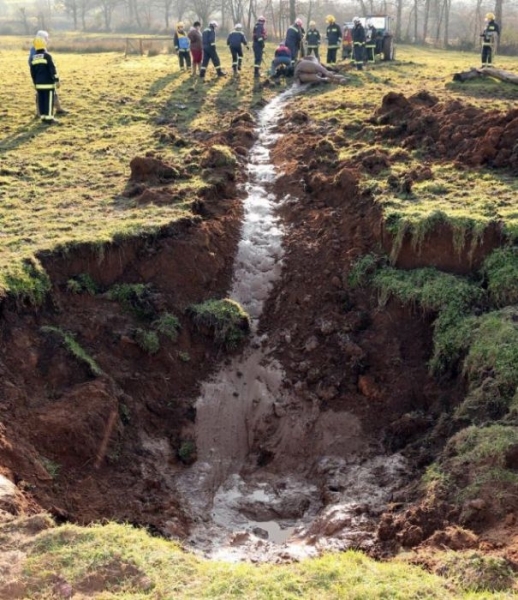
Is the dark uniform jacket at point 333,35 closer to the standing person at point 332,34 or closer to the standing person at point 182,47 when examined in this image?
the standing person at point 332,34

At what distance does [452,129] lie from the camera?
11742 mm

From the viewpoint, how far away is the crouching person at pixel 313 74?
18.6 m

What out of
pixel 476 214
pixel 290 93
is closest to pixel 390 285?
pixel 476 214

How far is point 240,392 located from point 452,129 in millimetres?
6715

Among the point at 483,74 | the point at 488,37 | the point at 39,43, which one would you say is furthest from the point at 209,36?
the point at 488,37

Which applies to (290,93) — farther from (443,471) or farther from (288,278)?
(443,471)

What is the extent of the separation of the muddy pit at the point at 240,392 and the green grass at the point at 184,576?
0.76 m

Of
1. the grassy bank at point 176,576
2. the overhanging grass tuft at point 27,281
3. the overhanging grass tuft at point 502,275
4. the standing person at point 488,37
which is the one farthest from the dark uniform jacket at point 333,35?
the grassy bank at point 176,576

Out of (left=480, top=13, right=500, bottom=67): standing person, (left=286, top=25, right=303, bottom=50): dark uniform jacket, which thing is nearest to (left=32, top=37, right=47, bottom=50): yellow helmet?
(left=286, top=25, right=303, bottom=50): dark uniform jacket

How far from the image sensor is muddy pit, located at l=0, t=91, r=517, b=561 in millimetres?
6297

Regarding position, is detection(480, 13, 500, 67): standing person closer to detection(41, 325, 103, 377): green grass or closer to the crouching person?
the crouching person

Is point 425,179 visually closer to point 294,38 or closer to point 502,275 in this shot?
point 502,275

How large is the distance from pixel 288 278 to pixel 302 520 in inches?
154

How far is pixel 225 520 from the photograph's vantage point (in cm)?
670
